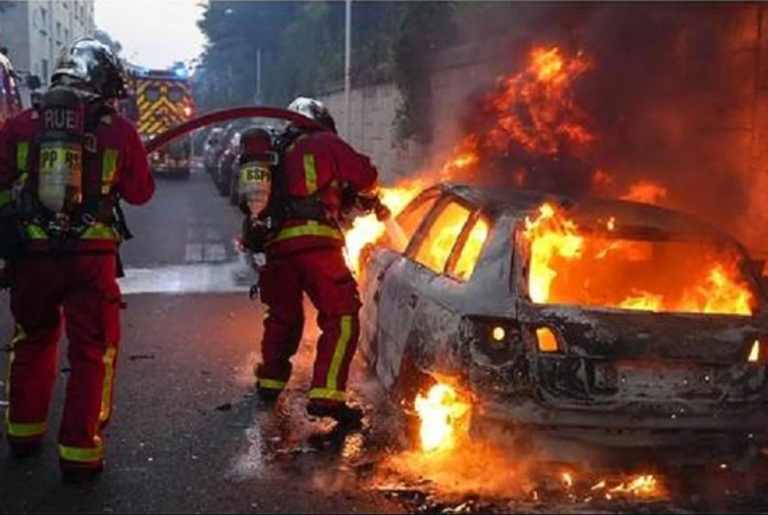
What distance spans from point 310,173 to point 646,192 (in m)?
4.92

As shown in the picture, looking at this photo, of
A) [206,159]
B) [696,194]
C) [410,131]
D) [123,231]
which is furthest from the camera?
[206,159]

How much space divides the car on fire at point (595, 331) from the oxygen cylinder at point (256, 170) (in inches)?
39.8

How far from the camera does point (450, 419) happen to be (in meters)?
4.46

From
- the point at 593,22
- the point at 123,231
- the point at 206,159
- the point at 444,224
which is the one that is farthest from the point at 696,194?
the point at 206,159

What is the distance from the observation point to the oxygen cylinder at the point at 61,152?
439 cm

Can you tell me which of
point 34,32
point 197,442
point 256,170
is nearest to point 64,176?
point 256,170

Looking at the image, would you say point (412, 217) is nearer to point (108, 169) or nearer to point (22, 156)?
point (108, 169)

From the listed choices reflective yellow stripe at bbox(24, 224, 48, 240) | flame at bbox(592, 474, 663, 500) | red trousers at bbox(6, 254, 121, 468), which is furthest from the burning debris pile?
reflective yellow stripe at bbox(24, 224, 48, 240)

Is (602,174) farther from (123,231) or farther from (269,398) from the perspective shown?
(123,231)

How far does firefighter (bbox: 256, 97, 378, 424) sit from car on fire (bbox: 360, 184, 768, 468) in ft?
1.30

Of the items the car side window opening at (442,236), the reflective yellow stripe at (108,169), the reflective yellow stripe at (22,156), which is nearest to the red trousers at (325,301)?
the car side window opening at (442,236)

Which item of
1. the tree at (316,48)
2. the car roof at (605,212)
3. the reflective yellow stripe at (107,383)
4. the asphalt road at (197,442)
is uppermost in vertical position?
the tree at (316,48)

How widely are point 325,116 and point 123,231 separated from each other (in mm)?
1602

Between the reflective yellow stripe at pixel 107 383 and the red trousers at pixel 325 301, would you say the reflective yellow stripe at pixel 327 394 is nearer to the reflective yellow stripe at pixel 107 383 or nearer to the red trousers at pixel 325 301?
the red trousers at pixel 325 301
